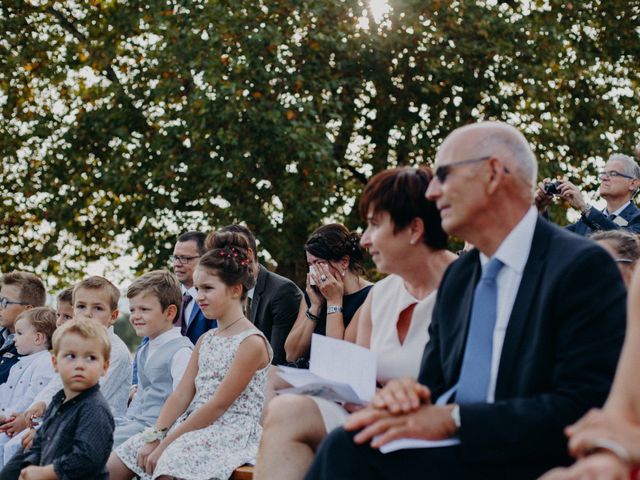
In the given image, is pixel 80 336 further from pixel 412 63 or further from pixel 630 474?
pixel 412 63

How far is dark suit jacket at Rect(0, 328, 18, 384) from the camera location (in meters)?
7.23

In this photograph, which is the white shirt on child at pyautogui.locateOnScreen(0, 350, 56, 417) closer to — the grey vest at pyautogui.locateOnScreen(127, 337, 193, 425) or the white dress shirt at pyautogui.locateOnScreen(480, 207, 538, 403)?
the grey vest at pyautogui.locateOnScreen(127, 337, 193, 425)

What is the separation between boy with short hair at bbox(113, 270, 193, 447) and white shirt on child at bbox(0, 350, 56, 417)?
824mm

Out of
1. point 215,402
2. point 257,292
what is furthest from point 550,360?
point 257,292

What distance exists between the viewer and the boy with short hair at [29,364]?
677 cm

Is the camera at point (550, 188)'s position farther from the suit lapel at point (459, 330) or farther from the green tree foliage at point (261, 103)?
the green tree foliage at point (261, 103)

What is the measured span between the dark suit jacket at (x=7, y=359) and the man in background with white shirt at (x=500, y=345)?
4.78 meters

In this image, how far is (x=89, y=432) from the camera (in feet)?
15.6

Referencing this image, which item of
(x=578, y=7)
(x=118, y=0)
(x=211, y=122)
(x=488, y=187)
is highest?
(x=118, y=0)

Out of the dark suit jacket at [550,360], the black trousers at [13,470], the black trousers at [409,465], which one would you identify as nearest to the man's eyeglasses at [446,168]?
the dark suit jacket at [550,360]

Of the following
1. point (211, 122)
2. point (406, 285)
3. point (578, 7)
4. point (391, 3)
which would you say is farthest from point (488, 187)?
point (578, 7)

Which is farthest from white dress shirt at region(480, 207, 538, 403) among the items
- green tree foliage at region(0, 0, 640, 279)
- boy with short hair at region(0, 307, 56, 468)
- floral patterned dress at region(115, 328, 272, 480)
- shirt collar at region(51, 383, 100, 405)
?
green tree foliage at region(0, 0, 640, 279)

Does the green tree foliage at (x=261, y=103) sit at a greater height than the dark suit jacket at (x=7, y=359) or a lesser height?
greater

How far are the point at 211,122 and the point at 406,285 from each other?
A: 9671 mm
